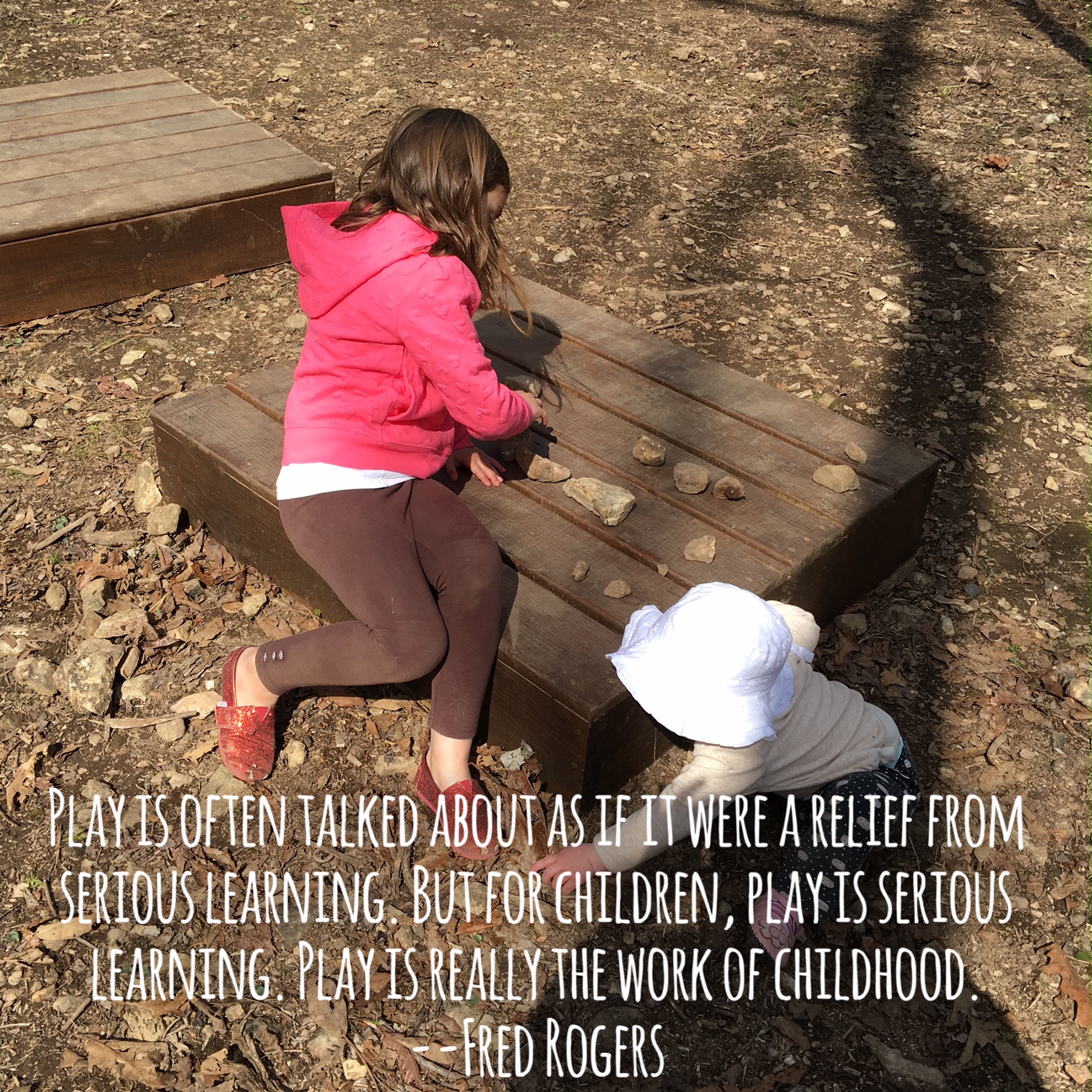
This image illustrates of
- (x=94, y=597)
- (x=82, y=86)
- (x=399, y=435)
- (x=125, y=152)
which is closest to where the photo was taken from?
(x=399, y=435)

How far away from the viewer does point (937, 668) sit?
3023 mm

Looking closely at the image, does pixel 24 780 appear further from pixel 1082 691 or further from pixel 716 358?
pixel 716 358

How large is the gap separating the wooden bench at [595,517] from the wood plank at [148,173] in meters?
1.45

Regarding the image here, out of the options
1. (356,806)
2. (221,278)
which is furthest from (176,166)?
(356,806)

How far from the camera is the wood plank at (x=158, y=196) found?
13.2 ft

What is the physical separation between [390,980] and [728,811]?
2.68ft

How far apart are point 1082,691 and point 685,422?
4.05 ft

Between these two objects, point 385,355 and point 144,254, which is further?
point 144,254

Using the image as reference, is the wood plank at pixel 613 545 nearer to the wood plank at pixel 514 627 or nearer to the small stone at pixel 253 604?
the wood plank at pixel 514 627

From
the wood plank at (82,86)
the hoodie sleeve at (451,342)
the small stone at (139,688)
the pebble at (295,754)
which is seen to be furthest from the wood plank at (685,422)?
the wood plank at (82,86)

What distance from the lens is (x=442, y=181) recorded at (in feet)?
8.06

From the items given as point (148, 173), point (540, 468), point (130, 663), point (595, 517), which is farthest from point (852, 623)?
point (148, 173)

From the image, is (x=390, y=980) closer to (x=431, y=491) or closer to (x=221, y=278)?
(x=431, y=491)

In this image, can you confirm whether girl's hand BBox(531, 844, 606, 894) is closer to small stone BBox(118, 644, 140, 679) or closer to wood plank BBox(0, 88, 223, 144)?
small stone BBox(118, 644, 140, 679)
